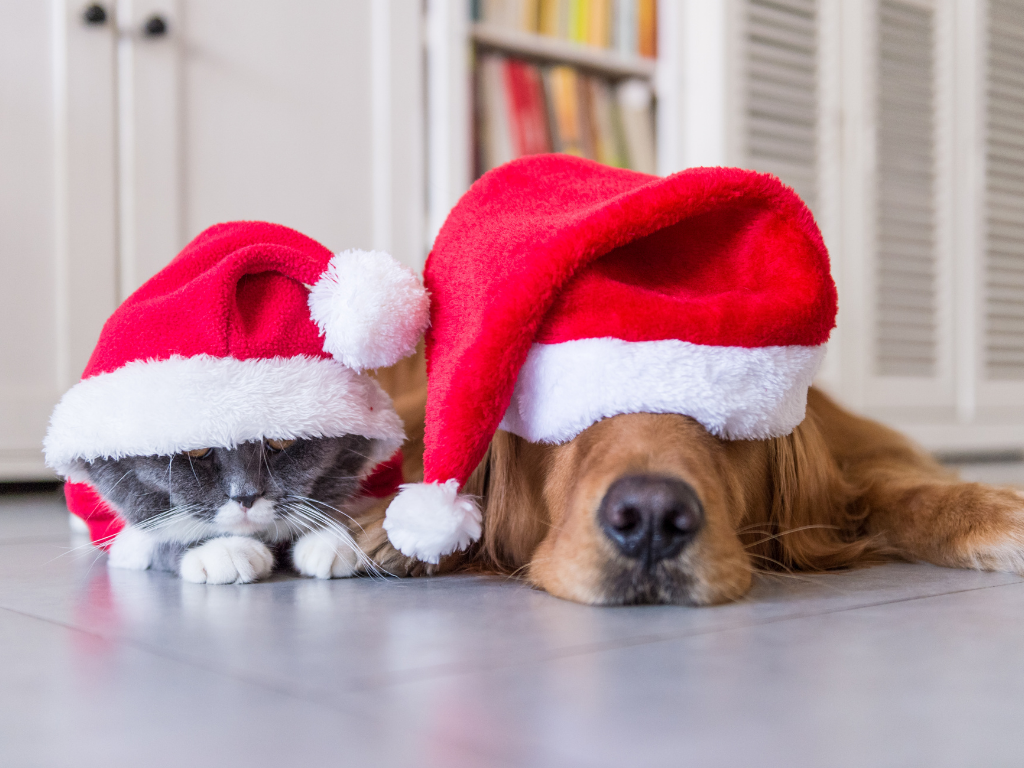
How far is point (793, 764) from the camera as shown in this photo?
1.81ft

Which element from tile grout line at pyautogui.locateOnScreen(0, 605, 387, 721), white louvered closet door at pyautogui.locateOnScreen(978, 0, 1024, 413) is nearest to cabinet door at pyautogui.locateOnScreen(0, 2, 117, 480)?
tile grout line at pyautogui.locateOnScreen(0, 605, 387, 721)

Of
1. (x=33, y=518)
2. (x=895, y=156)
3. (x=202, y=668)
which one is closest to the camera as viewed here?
(x=202, y=668)

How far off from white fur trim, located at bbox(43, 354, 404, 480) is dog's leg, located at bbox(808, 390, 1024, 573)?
746 millimetres

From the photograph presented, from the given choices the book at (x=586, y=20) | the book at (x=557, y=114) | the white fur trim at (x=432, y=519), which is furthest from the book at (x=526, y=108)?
the white fur trim at (x=432, y=519)

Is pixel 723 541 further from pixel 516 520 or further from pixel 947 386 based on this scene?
pixel 947 386

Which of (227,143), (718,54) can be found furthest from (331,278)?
(718,54)

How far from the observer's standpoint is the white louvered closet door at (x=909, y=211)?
3922 millimetres

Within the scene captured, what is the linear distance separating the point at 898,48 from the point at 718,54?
3.41 feet

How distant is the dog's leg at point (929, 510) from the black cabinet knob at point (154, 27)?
1.96 meters

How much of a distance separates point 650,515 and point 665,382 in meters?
0.15

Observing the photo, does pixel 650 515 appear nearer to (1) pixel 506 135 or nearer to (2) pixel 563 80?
(1) pixel 506 135

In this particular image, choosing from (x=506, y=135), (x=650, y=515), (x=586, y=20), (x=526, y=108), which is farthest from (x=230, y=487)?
(x=586, y=20)

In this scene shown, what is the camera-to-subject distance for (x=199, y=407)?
3.63ft

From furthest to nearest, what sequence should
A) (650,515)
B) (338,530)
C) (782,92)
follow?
1. (782,92)
2. (338,530)
3. (650,515)
